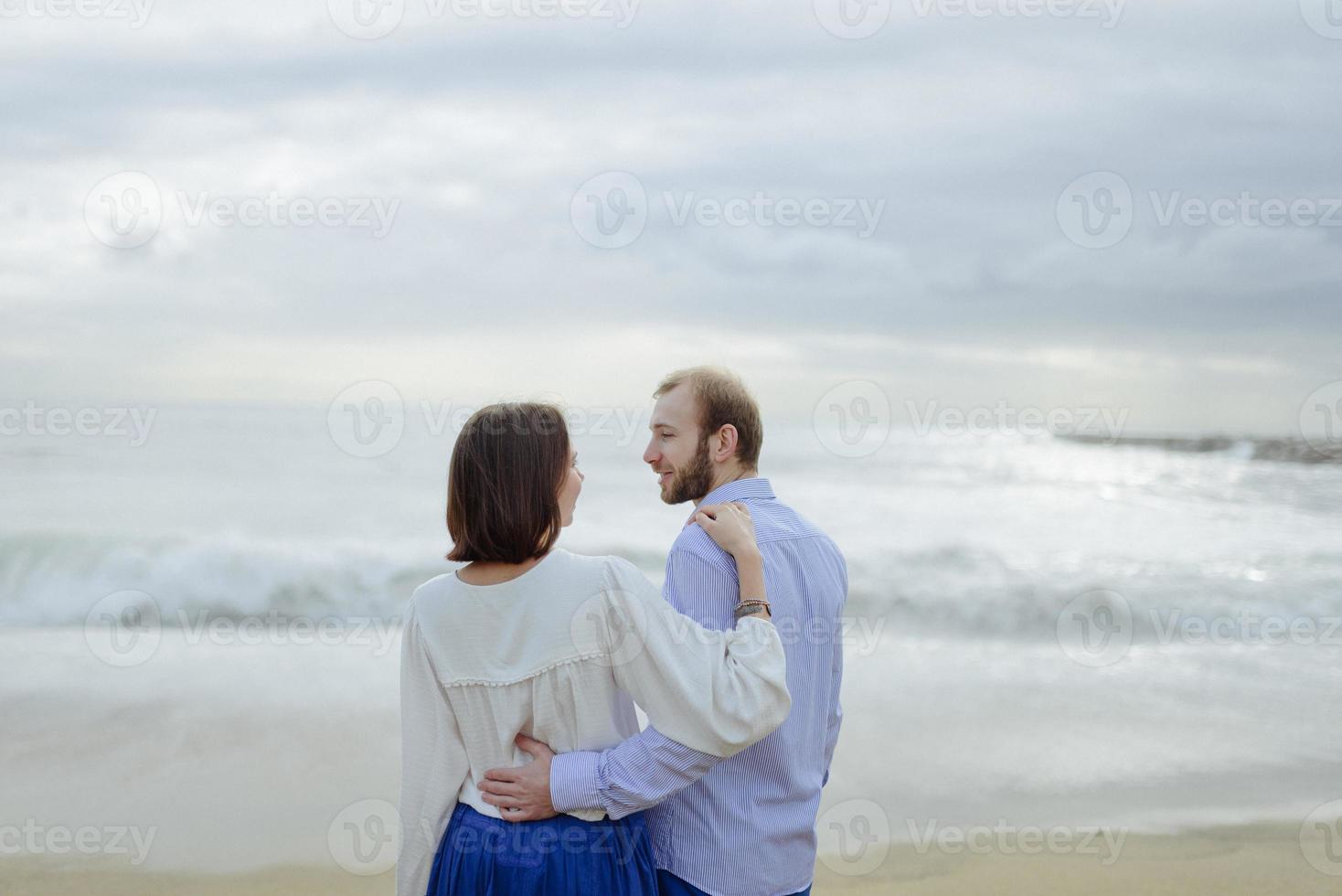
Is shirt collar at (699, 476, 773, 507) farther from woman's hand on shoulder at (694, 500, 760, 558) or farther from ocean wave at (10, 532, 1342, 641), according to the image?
ocean wave at (10, 532, 1342, 641)

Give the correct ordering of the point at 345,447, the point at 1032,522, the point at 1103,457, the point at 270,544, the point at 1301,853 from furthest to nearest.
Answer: the point at 1103,457
the point at 345,447
the point at 1032,522
the point at 270,544
the point at 1301,853

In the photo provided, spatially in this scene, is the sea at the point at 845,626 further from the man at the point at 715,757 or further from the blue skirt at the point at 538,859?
the blue skirt at the point at 538,859

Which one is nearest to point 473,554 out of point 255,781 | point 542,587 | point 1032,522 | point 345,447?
point 542,587

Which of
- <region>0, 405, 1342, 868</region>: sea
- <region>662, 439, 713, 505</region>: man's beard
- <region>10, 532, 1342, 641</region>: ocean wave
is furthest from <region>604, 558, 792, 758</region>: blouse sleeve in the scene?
<region>10, 532, 1342, 641</region>: ocean wave

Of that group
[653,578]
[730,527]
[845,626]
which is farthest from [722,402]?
[653,578]

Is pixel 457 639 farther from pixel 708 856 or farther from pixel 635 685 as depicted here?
pixel 708 856

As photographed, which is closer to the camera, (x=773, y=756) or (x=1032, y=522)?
(x=773, y=756)

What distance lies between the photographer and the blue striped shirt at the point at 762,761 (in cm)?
199

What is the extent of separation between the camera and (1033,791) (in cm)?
534

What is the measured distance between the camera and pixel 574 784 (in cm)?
183

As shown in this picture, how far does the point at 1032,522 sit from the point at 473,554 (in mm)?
A: 14912

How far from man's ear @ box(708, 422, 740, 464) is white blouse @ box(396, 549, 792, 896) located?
1.30 feet

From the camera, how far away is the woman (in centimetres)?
181

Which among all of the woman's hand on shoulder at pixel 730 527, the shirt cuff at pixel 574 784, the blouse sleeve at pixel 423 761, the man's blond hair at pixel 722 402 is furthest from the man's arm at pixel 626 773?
the man's blond hair at pixel 722 402
